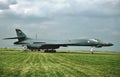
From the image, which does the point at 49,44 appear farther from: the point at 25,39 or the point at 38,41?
the point at 25,39

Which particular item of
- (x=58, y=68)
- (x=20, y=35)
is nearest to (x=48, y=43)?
(x=20, y=35)

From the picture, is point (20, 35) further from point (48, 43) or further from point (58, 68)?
point (58, 68)

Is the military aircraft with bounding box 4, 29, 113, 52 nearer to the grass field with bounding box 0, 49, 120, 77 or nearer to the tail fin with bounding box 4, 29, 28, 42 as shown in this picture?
the tail fin with bounding box 4, 29, 28, 42

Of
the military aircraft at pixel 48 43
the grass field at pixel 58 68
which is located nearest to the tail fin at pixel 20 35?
the military aircraft at pixel 48 43

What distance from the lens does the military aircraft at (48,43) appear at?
64438mm

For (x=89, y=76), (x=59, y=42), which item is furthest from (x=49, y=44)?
(x=89, y=76)

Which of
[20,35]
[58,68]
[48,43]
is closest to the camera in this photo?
[58,68]

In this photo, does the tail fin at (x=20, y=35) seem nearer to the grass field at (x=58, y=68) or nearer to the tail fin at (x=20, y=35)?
the tail fin at (x=20, y=35)

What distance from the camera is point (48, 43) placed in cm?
7250

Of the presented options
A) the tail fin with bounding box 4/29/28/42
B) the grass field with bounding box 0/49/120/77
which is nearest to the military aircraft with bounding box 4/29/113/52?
the tail fin with bounding box 4/29/28/42

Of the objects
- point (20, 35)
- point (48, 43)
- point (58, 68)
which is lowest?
point (58, 68)

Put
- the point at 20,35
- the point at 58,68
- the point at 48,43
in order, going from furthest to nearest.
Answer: the point at 20,35
the point at 48,43
the point at 58,68

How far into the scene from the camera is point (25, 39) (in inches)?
3167

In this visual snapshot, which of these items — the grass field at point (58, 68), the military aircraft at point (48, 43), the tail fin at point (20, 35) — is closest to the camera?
the grass field at point (58, 68)
